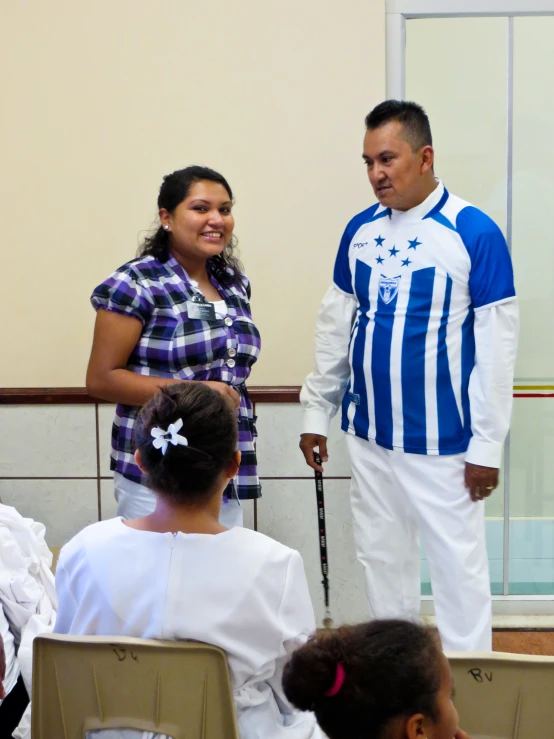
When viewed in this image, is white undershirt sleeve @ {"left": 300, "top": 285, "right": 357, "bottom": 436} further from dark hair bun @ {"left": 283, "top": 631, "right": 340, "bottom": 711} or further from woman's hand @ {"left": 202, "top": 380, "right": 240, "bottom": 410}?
dark hair bun @ {"left": 283, "top": 631, "right": 340, "bottom": 711}

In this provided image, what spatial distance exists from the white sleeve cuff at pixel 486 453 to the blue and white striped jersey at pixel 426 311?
0.05m

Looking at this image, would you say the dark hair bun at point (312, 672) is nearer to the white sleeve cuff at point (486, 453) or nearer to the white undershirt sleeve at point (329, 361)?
the white sleeve cuff at point (486, 453)

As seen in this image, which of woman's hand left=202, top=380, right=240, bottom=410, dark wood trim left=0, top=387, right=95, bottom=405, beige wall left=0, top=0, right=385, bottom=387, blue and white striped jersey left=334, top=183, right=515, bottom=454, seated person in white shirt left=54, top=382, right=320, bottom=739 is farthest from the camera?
dark wood trim left=0, top=387, right=95, bottom=405

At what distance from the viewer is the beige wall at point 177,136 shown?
10.2 ft

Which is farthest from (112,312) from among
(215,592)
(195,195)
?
(215,592)

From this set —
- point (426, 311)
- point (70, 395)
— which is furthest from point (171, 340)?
point (70, 395)

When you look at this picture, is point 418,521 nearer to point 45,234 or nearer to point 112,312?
point 112,312

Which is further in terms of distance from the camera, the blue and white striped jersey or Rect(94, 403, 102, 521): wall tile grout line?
Rect(94, 403, 102, 521): wall tile grout line

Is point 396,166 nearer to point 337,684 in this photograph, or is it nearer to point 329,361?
point 329,361

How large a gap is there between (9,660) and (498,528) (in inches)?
81.1

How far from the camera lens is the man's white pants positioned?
7.82ft

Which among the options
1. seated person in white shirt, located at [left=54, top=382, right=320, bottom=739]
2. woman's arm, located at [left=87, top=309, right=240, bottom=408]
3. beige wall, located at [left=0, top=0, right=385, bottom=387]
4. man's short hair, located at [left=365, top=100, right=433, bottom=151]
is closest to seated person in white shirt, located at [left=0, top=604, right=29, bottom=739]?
seated person in white shirt, located at [left=54, top=382, right=320, bottom=739]

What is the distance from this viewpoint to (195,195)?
2377mm

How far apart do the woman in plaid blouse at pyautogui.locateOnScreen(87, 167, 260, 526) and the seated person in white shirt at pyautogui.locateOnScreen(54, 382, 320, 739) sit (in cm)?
64
